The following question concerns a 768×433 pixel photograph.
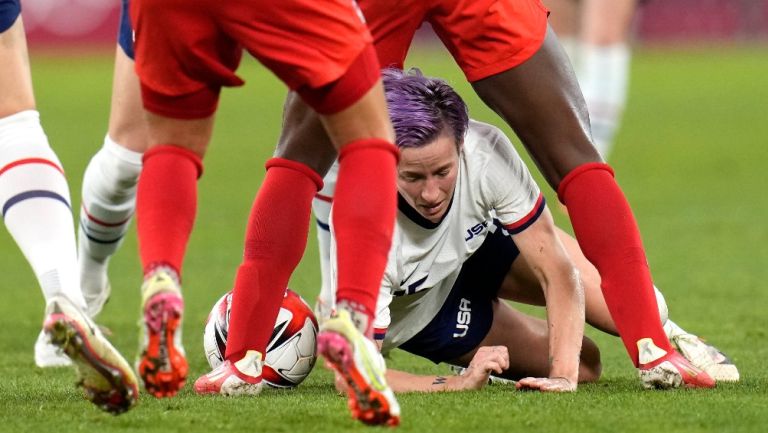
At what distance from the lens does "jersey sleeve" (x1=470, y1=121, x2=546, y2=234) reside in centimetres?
398

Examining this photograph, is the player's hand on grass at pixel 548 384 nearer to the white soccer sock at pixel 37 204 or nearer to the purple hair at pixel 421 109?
the purple hair at pixel 421 109

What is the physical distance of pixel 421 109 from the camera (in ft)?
12.5

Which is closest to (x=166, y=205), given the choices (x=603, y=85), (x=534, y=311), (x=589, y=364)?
(x=589, y=364)

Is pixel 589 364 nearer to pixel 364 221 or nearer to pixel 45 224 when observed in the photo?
pixel 364 221

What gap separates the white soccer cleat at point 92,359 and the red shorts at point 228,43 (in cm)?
49

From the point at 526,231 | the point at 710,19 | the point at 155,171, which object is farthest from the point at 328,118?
the point at 710,19

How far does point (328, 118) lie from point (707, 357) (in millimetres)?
1598

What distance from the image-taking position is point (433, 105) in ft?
12.6

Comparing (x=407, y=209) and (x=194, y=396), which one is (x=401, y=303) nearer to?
(x=407, y=209)

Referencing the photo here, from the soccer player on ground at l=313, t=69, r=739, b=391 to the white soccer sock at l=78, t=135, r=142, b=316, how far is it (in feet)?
3.21

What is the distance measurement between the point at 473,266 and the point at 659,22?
88.6ft

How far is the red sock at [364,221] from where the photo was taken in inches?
120

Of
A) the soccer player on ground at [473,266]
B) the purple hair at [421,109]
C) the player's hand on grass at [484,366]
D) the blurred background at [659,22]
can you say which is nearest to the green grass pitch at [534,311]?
the player's hand on grass at [484,366]

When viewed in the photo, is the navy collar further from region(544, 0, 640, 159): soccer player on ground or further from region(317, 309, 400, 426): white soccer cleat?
region(544, 0, 640, 159): soccer player on ground
